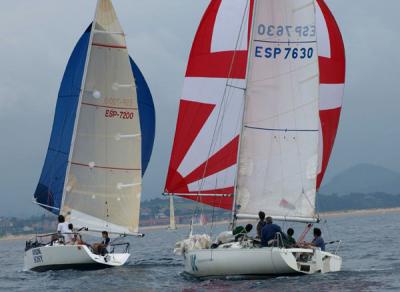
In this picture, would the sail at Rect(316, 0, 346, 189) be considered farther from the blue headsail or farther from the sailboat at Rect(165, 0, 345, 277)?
the blue headsail

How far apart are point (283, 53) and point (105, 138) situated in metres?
8.95

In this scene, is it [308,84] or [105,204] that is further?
[105,204]

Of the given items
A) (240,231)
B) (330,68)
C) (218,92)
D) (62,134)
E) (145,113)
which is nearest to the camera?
(240,231)

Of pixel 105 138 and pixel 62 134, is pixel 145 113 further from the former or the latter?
pixel 62 134

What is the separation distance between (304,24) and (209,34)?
350 centimetres

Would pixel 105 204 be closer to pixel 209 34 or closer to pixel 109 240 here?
pixel 109 240

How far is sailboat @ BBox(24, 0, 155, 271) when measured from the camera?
33.1m

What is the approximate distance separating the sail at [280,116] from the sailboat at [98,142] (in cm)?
783

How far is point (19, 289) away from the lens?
27.2 meters

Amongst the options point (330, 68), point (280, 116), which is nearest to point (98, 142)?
point (330, 68)

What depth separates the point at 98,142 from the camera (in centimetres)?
3328

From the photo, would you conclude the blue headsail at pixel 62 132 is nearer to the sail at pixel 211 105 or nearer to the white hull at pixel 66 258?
the white hull at pixel 66 258

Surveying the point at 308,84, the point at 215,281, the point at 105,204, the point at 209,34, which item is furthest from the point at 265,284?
the point at 105,204

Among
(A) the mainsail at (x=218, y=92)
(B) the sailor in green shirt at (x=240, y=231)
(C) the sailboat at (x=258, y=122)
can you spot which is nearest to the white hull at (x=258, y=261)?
(C) the sailboat at (x=258, y=122)
